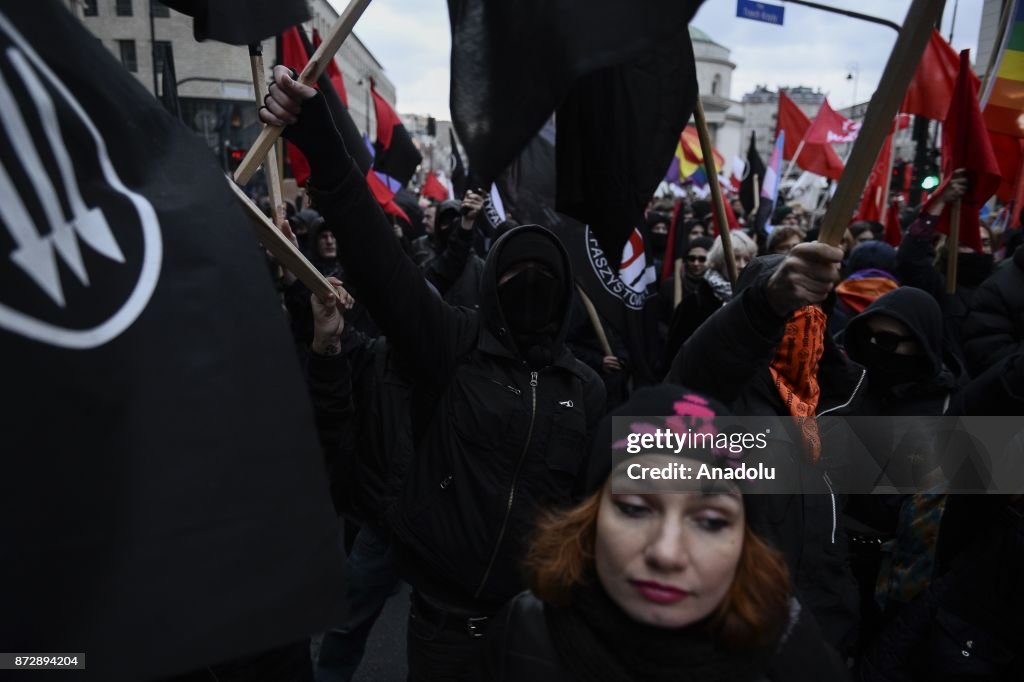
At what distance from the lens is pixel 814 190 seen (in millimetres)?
14094

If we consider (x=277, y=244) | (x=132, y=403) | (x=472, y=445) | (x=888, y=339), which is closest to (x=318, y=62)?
(x=277, y=244)

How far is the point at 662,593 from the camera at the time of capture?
129 cm

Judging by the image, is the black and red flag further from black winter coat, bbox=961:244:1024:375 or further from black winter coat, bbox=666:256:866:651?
black winter coat, bbox=666:256:866:651

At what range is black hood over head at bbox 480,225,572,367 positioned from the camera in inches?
88.7

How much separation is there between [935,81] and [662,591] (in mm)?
5118

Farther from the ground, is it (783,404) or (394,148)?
(394,148)

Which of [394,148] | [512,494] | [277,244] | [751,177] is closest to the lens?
Answer: [277,244]

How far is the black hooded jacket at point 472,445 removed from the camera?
2.11m

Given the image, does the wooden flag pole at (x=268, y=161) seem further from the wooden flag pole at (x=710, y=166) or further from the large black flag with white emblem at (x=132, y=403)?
the wooden flag pole at (x=710, y=166)

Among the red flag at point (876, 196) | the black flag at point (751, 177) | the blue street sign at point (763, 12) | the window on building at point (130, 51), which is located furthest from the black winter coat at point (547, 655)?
the window on building at point (130, 51)

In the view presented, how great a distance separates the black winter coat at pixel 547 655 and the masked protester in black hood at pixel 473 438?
0.61 meters

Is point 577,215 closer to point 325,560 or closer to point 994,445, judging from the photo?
point 325,560

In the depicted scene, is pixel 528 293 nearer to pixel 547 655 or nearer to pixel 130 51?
pixel 547 655

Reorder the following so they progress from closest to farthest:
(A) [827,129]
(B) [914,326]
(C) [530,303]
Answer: (C) [530,303]
(B) [914,326]
(A) [827,129]
